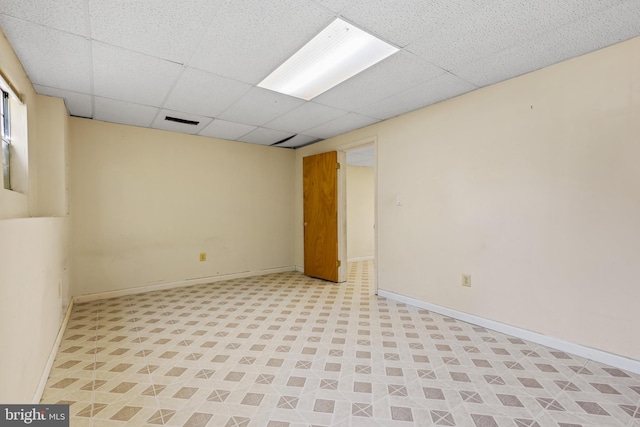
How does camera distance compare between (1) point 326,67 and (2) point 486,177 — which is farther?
(2) point 486,177

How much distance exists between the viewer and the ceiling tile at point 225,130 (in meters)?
3.96

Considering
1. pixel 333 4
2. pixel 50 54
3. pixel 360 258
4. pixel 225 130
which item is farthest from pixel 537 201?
pixel 360 258

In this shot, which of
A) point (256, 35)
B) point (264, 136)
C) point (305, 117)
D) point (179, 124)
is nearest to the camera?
point (256, 35)

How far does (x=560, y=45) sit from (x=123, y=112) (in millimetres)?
4363

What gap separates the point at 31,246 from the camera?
5.74 ft

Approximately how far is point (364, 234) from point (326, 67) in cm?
485

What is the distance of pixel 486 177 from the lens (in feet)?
9.36

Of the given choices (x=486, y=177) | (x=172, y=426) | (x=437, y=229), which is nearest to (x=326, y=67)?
(x=486, y=177)

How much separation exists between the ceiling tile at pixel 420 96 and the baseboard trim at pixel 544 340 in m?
2.30

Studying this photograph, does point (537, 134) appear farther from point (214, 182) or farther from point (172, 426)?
point (214, 182)

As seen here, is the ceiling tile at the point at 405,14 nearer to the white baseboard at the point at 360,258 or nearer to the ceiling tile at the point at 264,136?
the ceiling tile at the point at 264,136

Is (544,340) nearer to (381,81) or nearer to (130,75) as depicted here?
(381,81)

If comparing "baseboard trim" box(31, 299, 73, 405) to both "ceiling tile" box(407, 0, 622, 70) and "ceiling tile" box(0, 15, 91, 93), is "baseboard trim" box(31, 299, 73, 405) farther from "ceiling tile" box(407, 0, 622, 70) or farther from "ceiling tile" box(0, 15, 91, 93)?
"ceiling tile" box(407, 0, 622, 70)

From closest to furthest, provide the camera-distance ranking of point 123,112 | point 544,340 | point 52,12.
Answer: point 52,12 → point 544,340 → point 123,112
